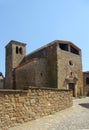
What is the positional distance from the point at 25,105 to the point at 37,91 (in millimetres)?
1371

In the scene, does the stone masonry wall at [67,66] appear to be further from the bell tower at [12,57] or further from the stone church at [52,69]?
the bell tower at [12,57]

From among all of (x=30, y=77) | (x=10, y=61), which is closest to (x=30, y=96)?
(x=30, y=77)

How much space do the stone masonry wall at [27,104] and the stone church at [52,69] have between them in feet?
37.0

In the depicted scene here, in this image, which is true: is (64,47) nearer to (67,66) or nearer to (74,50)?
(74,50)

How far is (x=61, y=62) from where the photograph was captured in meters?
26.0

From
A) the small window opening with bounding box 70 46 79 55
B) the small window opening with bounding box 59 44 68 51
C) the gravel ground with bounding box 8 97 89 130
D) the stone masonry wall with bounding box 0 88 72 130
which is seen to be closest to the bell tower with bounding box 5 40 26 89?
the small window opening with bounding box 59 44 68 51

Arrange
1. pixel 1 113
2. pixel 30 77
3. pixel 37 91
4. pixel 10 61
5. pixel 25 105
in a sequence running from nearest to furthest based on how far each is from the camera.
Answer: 1. pixel 1 113
2. pixel 25 105
3. pixel 37 91
4. pixel 30 77
5. pixel 10 61

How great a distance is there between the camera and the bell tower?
3089cm

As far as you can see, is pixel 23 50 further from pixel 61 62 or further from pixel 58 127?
pixel 58 127

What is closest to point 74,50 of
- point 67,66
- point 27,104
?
point 67,66

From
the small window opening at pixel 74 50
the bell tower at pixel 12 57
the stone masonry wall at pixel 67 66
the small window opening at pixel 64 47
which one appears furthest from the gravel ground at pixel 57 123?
the bell tower at pixel 12 57

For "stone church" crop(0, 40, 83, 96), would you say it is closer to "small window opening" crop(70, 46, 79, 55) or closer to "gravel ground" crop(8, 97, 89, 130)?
"small window opening" crop(70, 46, 79, 55)

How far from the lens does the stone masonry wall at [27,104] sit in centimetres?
983

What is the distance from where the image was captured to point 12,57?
31141mm
